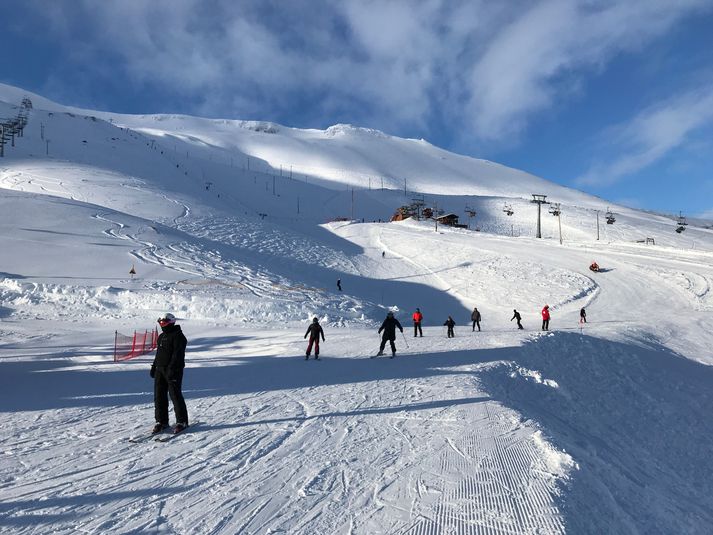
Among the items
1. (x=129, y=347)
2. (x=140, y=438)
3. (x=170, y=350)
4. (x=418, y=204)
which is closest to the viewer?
(x=140, y=438)

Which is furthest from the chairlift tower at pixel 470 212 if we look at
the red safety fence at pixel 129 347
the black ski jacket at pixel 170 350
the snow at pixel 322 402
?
the black ski jacket at pixel 170 350

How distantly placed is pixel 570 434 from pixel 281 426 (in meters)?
4.88

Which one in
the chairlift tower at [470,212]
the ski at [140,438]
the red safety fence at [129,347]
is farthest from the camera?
the chairlift tower at [470,212]

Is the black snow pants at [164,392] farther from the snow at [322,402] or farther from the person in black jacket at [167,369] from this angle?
the snow at [322,402]

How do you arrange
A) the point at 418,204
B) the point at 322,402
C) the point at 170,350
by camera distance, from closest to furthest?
the point at 170,350 → the point at 322,402 → the point at 418,204


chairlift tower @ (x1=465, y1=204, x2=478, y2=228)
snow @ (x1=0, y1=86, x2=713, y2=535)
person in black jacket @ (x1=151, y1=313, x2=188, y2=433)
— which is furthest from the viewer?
chairlift tower @ (x1=465, y1=204, x2=478, y2=228)

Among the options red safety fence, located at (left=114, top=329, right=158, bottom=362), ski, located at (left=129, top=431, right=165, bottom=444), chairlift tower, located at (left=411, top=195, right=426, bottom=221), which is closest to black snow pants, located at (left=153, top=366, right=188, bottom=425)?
ski, located at (left=129, top=431, right=165, bottom=444)

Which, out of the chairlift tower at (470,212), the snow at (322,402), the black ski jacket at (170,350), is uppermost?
the chairlift tower at (470,212)

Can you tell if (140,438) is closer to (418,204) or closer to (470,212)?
(418,204)

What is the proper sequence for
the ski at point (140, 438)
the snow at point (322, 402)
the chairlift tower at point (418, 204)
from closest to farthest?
the snow at point (322, 402), the ski at point (140, 438), the chairlift tower at point (418, 204)

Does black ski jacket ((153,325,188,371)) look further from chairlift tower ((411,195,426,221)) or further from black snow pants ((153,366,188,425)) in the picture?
chairlift tower ((411,195,426,221))

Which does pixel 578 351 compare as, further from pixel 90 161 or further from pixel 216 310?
pixel 90 161

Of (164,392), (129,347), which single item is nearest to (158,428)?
(164,392)

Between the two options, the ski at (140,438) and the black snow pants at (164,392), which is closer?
the ski at (140,438)
